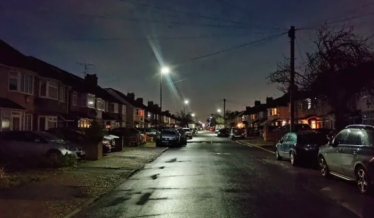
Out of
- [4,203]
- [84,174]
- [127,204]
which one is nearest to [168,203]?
[127,204]

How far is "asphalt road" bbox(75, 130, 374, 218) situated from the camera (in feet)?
29.6

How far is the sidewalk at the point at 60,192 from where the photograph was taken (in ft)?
29.6

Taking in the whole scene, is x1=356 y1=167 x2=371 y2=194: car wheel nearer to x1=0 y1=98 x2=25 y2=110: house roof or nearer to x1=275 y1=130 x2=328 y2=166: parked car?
x1=275 y1=130 x2=328 y2=166: parked car

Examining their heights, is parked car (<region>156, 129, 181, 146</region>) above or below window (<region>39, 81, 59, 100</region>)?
below

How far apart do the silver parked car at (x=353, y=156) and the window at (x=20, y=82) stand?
22008 mm

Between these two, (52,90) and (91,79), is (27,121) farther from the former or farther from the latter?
(91,79)

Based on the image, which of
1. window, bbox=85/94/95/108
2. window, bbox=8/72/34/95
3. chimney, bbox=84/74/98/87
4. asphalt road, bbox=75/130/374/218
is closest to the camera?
asphalt road, bbox=75/130/374/218

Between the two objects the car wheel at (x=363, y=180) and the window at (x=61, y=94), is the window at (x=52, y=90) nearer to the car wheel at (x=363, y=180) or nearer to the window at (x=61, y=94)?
the window at (x=61, y=94)

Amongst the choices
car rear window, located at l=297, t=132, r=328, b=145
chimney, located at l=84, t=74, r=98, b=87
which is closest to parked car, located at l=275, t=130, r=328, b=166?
car rear window, located at l=297, t=132, r=328, b=145

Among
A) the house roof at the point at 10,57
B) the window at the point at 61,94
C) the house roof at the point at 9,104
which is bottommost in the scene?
the house roof at the point at 9,104

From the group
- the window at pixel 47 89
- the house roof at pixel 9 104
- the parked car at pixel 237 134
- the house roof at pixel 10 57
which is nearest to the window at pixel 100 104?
the parked car at pixel 237 134

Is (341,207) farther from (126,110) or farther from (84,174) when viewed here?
(126,110)

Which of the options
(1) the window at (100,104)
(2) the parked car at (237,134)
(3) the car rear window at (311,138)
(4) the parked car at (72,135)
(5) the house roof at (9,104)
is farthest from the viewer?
(2) the parked car at (237,134)

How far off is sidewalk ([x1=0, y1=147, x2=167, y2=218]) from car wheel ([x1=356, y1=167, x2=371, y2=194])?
658 centimetres
